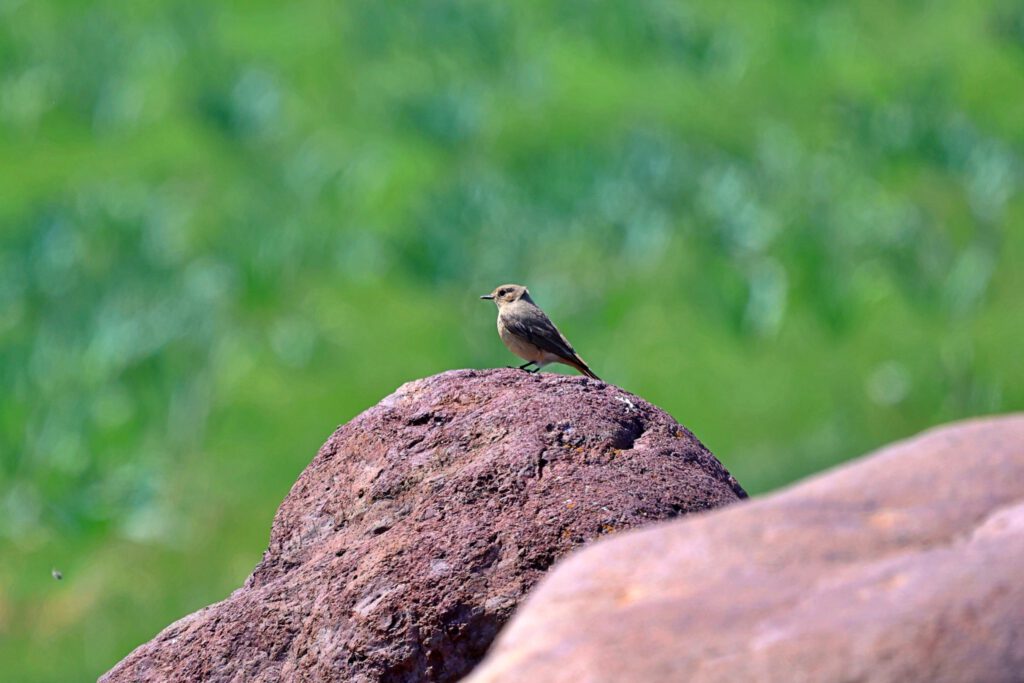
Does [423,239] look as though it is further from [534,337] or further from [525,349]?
[534,337]

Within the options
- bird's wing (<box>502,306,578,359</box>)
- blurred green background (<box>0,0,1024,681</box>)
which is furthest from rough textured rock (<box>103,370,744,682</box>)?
blurred green background (<box>0,0,1024,681</box>)

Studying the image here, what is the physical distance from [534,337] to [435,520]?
2.72 metres

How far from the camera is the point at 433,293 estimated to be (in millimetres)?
14445

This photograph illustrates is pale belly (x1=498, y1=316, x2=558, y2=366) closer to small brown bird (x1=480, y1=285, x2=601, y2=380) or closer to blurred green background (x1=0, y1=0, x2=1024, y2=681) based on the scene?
small brown bird (x1=480, y1=285, x2=601, y2=380)

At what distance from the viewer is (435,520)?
6355 millimetres

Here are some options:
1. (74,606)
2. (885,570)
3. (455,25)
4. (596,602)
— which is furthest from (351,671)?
(455,25)

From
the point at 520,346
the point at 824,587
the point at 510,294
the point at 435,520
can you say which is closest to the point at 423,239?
the point at 510,294

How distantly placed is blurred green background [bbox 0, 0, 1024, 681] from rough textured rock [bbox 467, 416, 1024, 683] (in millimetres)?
8136

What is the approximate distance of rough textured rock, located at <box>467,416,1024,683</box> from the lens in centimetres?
409

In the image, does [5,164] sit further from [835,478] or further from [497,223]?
[835,478]

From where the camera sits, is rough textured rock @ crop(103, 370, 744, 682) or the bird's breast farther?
the bird's breast

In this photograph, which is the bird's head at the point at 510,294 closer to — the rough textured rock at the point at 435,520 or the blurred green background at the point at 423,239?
the rough textured rock at the point at 435,520

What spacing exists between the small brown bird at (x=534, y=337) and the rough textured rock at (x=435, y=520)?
1766 millimetres

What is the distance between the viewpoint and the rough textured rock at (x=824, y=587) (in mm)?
4094
